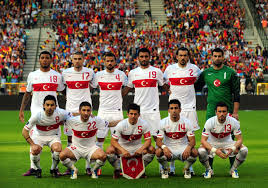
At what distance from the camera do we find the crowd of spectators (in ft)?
95.3

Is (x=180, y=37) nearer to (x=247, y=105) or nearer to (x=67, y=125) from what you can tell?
(x=247, y=105)

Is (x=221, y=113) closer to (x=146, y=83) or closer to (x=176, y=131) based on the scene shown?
(x=176, y=131)

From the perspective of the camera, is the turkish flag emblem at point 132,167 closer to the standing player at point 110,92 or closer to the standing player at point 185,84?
the standing player at point 110,92

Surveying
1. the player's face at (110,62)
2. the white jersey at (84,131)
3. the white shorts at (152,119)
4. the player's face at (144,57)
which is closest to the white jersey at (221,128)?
the white shorts at (152,119)

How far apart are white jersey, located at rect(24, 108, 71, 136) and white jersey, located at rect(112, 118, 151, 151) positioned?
980 mm

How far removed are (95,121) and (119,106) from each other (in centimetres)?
110

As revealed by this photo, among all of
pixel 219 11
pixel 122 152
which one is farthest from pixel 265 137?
pixel 219 11

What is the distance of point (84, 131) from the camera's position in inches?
327

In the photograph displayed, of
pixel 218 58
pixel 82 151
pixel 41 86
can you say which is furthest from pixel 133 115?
pixel 41 86

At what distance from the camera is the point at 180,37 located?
3222cm

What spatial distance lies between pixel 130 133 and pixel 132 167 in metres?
0.60

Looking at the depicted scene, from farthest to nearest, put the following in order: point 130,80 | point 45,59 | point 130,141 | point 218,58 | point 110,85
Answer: point 130,80, point 110,85, point 45,59, point 218,58, point 130,141

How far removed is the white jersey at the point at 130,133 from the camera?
827 centimetres

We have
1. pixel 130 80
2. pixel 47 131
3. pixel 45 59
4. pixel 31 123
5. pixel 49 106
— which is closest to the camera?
pixel 49 106
